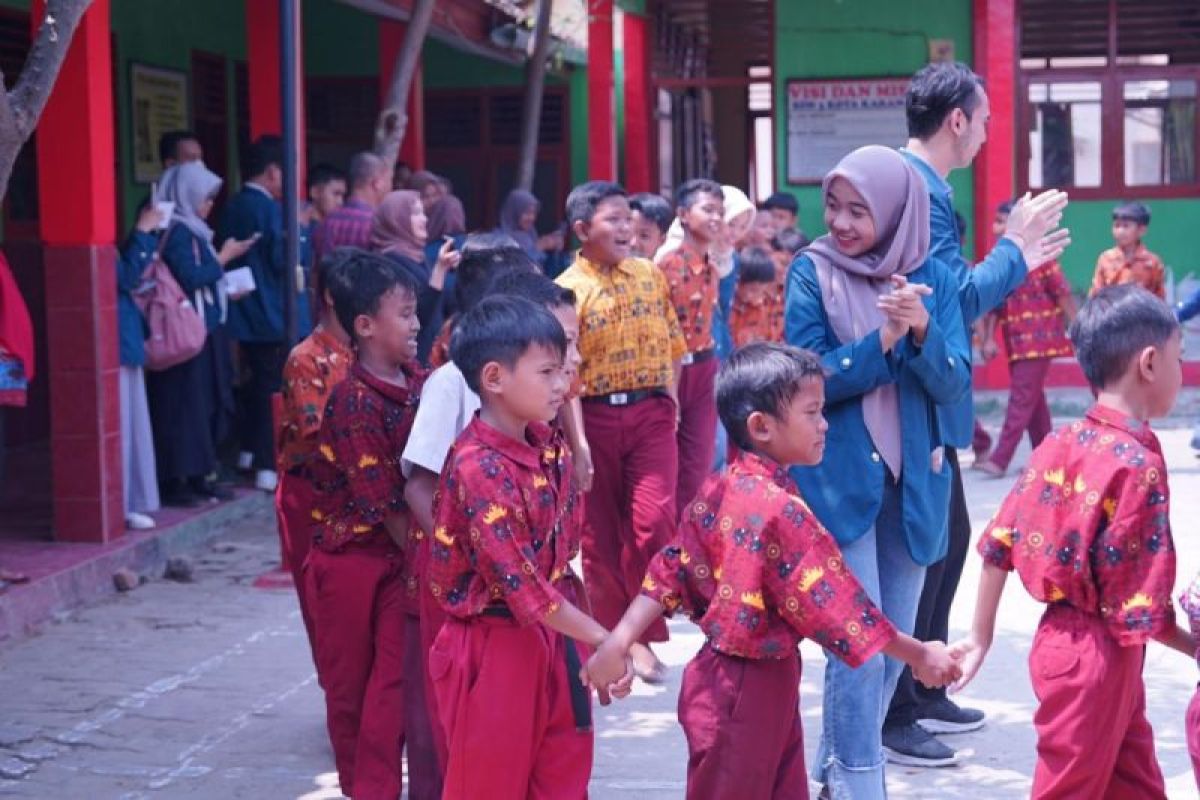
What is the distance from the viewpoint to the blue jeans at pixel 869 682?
438 cm

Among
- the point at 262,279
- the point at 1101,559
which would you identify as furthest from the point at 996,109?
the point at 1101,559

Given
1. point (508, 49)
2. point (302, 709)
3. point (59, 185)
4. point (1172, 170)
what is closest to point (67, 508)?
point (59, 185)

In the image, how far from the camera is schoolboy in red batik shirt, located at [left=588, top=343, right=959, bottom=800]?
147 inches

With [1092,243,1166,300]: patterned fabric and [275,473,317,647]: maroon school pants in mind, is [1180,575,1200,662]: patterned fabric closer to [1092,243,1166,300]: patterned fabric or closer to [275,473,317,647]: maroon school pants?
[275,473,317,647]: maroon school pants

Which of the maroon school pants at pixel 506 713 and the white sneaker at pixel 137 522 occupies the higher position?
the maroon school pants at pixel 506 713

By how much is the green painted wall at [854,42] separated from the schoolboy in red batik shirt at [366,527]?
1055 cm

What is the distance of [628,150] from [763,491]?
40.9 ft

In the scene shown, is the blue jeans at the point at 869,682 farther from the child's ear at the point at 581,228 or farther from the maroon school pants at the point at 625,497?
the child's ear at the point at 581,228

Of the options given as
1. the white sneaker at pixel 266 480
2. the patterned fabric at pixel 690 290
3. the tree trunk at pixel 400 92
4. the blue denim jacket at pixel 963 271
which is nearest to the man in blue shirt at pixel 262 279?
the white sneaker at pixel 266 480

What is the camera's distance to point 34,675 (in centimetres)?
658

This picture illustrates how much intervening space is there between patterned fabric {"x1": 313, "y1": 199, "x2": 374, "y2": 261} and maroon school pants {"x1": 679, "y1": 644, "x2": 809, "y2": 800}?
5.61 m

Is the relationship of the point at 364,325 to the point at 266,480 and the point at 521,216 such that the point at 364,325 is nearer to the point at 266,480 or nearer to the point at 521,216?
the point at 266,480

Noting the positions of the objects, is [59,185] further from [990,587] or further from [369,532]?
[990,587]

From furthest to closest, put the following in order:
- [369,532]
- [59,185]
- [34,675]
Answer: [59,185] → [34,675] → [369,532]
